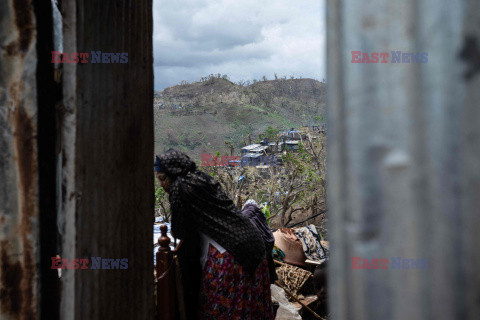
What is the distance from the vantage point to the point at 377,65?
485mm

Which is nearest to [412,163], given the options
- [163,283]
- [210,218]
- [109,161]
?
[109,161]

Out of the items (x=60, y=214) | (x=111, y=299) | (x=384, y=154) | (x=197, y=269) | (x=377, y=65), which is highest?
(x=377, y=65)

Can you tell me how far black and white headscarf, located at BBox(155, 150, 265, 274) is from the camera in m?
2.60

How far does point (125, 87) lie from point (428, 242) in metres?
0.94

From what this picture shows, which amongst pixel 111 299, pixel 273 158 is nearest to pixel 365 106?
pixel 111 299

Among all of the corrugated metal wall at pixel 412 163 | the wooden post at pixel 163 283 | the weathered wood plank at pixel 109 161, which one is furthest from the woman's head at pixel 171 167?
the corrugated metal wall at pixel 412 163

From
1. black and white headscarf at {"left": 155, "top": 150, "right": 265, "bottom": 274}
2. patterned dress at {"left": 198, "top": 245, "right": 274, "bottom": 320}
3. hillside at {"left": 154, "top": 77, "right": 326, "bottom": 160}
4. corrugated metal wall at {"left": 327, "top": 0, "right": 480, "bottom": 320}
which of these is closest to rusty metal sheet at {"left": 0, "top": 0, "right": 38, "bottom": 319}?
corrugated metal wall at {"left": 327, "top": 0, "right": 480, "bottom": 320}

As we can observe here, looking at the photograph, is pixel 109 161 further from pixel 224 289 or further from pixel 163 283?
pixel 224 289

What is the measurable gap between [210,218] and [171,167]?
1.68 ft

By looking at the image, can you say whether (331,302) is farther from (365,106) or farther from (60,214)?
(60,214)

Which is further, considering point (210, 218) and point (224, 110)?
point (224, 110)

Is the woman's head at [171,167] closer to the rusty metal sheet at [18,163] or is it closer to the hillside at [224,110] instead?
the rusty metal sheet at [18,163]

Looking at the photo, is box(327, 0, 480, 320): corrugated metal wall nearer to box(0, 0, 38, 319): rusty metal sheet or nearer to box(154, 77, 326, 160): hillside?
box(0, 0, 38, 319): rusty metal sheet

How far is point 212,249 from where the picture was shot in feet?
8.70
